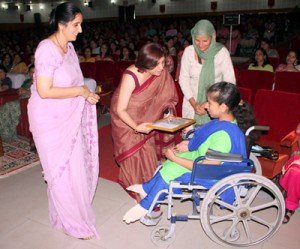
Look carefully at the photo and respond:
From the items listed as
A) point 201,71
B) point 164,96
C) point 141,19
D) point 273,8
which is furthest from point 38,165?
point 141,19

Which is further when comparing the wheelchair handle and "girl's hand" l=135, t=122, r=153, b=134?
"girl's hand" l=135, t=122, r=153, b=134

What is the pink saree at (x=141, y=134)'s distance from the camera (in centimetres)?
204

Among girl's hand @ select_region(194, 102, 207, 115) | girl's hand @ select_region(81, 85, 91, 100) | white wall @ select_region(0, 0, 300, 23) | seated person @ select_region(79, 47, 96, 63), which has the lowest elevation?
girl's hand @ select_region(194, 102, 207, 115)

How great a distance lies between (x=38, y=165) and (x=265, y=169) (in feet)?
7.10

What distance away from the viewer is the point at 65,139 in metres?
1.79

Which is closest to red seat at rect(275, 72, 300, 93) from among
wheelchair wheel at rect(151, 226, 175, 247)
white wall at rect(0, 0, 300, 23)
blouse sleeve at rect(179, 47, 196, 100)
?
blouse sleeve at rect(179, 47, 196, 100)

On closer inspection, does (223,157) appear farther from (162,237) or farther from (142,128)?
A: (162,237)

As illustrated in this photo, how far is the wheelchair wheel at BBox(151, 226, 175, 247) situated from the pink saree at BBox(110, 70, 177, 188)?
0.40 m

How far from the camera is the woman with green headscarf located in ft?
7.38

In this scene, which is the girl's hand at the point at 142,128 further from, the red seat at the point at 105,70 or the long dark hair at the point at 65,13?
the red seat at the point at 105,70

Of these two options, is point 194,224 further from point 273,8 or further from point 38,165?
point 273,8

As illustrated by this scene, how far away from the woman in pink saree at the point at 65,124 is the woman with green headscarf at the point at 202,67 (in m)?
0.86

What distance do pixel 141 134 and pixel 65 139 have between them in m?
0.56

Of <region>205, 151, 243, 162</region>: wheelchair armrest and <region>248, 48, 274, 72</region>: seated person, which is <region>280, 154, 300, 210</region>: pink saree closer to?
Result: <region>205, 151, 243, 162</region>: wheelchair armrest
